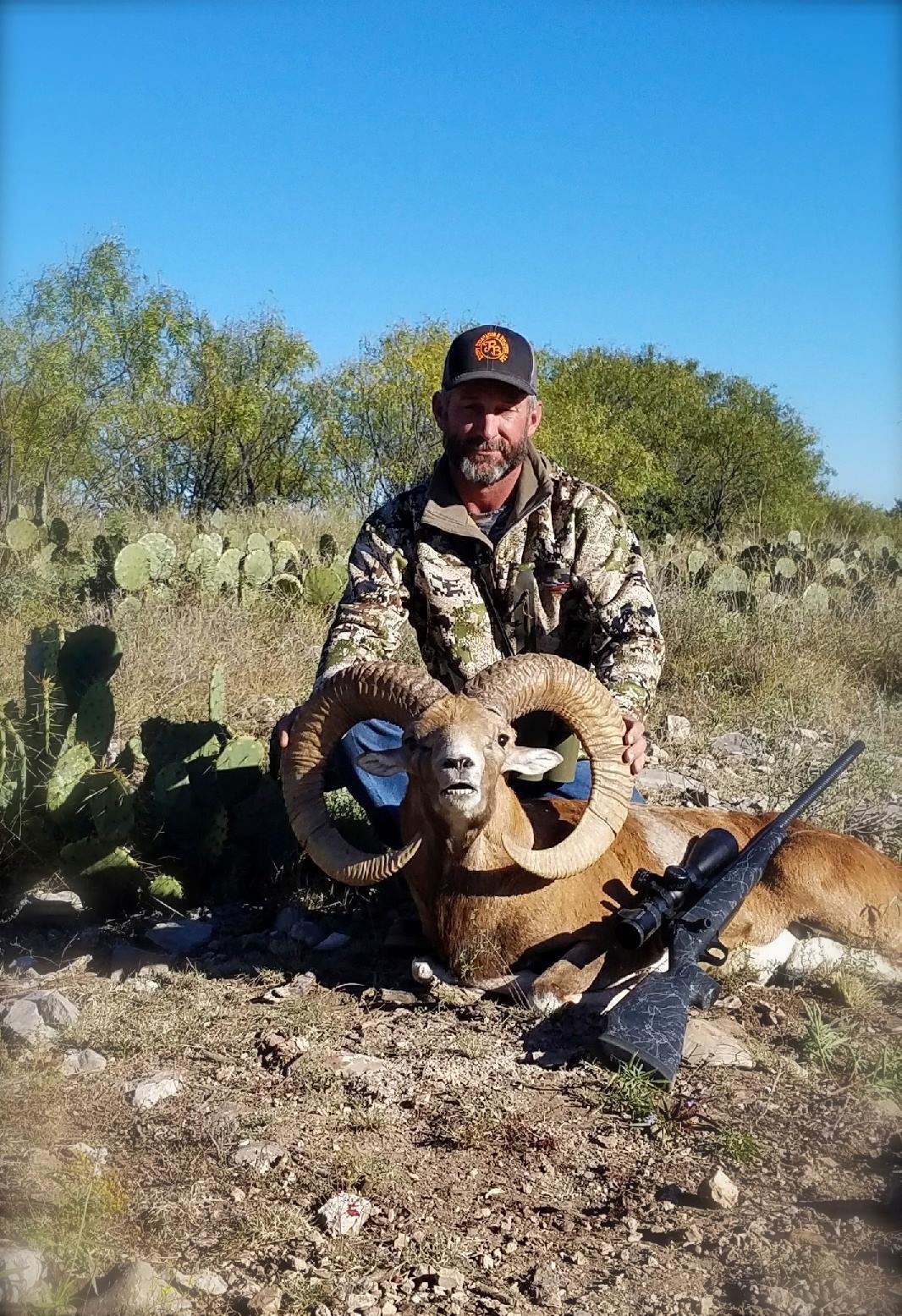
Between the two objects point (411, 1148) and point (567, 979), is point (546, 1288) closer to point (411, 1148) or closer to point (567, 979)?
point (411, 1148)

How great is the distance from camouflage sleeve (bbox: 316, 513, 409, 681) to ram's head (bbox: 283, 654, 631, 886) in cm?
60

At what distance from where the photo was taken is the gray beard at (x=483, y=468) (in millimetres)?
5793

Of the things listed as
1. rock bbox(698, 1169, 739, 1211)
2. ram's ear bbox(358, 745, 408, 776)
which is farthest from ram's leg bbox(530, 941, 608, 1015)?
rock bbox(698, 1169, 739, 1211)

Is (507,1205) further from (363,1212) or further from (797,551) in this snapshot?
(797,551)

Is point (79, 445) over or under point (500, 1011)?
over

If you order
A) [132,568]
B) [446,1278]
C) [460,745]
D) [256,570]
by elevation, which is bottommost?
[446,1278]

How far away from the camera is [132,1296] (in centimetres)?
274

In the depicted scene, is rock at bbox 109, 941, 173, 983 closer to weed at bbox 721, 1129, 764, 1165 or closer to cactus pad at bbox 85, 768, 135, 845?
cactus pad at bbox 85, 768, 135, 845

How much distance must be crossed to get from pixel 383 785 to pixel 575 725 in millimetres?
1344

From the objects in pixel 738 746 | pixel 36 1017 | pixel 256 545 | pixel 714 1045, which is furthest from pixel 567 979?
pixel 256 545

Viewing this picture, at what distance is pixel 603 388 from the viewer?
3372 cm

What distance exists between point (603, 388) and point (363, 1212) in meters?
31.9

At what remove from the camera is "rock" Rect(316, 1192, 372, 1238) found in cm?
320

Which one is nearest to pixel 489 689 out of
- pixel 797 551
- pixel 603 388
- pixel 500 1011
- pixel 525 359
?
pixel 500 1011
